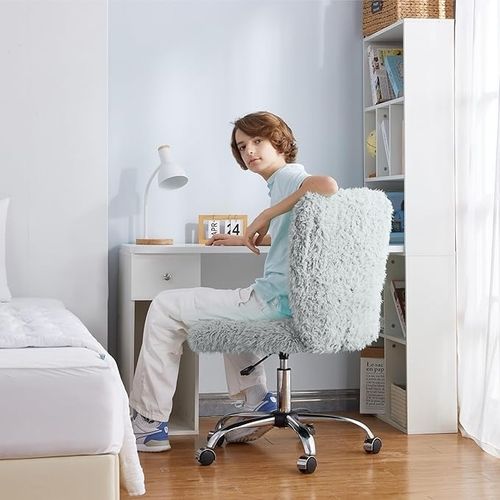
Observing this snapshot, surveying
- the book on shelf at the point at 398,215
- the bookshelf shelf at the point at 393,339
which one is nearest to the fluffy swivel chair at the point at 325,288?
the bookshelf shelf at the point at 393,339

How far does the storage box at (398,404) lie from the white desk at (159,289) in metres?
0.58

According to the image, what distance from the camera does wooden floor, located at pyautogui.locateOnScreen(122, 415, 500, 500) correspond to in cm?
299

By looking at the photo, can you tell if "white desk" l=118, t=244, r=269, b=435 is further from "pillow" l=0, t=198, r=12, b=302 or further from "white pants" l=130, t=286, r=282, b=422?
"pillow" l=0, t=198, r=12, b=302

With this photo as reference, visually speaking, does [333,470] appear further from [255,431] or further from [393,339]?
[393,339]

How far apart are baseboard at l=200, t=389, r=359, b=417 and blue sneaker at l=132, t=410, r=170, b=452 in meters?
0.68

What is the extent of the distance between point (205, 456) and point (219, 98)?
65.0 inches

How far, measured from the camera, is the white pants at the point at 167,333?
3408mm

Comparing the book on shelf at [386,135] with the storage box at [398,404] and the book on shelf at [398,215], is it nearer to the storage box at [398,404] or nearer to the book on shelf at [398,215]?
the book on shelf at [398,215]

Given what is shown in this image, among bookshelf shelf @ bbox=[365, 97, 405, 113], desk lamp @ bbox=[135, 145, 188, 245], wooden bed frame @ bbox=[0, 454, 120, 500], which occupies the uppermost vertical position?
bookshelf shelf @ bbox=[365, 97, 405, 113]

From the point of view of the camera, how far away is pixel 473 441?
12.1 feet

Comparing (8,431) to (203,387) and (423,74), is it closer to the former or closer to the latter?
(203,387)

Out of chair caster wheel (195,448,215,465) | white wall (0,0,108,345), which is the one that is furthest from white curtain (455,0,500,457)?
white wall (0,0,108,345)

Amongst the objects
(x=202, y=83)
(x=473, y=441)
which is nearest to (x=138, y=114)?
(x=202, y=83)

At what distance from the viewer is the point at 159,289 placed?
373cm
